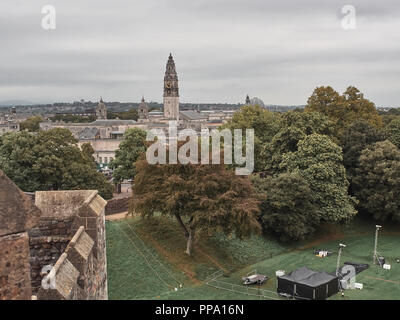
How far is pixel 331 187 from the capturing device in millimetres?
33625

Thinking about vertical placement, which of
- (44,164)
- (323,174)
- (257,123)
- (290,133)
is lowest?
(323,174)

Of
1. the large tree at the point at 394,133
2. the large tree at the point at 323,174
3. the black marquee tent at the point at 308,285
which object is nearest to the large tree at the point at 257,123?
the large tree at the point at 323,174

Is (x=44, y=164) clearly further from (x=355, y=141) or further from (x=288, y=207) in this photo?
(x=355, y=141)

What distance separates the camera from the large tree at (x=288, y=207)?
103 feet

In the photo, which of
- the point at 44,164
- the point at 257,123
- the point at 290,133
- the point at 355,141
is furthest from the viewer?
the point at 257,123

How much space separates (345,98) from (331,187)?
19.4 metres

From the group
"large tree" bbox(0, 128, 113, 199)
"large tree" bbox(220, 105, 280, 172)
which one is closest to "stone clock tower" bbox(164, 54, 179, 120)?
Result: "large tree" bbox(220, 105, 280, 172)

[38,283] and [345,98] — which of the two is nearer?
[38,283]

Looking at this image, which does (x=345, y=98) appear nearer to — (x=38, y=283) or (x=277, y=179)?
(x=277, y=179)

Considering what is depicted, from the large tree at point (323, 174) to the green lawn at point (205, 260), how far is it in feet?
9.19

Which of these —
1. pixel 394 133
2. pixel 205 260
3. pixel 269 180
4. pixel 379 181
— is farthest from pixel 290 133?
pixel 205 260

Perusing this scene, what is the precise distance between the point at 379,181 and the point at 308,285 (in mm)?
17921

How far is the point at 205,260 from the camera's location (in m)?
27.6

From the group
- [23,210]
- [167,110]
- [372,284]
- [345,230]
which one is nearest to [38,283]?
[23,210]
